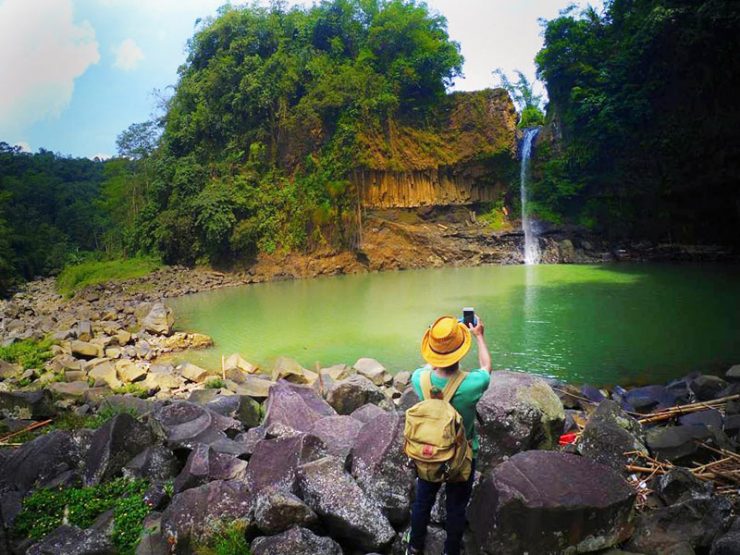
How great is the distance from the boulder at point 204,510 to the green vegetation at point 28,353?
9.52 metres

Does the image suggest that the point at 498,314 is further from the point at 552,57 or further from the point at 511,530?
the point at 552,57

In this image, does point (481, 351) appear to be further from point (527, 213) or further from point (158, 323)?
point (527, 213)

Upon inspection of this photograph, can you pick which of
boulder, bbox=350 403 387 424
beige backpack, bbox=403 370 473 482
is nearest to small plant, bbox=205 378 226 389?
boulder, bbox=350 403 387 424

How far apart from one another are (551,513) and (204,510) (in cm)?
269

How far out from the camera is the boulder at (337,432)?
16.2ft

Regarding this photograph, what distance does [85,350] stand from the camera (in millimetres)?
12633

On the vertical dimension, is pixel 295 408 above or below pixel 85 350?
above

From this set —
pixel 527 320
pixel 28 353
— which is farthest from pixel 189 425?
pixel 527 320

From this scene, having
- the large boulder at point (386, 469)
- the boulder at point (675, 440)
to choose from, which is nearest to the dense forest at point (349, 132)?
the boulder at point (675, 440)

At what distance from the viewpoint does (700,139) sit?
79.9 ft

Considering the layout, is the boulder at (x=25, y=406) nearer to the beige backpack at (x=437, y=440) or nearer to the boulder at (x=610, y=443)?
the beige backpack at (x=437, y=440)

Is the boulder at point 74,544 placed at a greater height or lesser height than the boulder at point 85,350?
greater

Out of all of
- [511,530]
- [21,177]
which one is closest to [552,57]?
[511,530]

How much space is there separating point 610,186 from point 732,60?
9.02 metres
